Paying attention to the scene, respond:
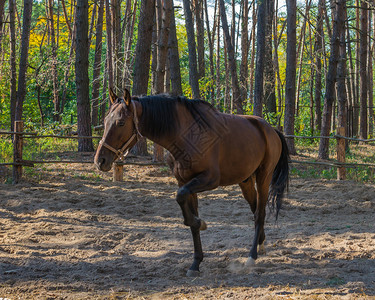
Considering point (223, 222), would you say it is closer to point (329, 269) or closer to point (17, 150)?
point (329, 269)

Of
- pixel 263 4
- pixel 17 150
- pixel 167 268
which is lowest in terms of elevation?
pixel 167 268

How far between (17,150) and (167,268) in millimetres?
6046

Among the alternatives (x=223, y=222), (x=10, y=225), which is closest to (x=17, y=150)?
(x=10, y=225)

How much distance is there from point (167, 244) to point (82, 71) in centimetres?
878

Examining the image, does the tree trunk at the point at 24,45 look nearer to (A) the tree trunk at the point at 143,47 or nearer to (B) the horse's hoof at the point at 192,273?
(A) the tree trunk at the point at 143,47

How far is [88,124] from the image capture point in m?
13.1

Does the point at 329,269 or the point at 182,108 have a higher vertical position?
the point at 182,108

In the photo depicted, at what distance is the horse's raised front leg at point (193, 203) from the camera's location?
13.0ft

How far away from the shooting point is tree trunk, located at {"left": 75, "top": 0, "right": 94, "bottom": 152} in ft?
41.5

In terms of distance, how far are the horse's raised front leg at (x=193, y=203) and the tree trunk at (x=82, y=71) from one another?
932cm

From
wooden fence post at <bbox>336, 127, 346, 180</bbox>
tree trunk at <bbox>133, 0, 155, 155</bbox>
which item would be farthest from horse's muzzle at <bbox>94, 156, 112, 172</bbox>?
wooden fence post at <bbox>336, 127, 346, 180</bbox>

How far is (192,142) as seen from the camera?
4129 mm

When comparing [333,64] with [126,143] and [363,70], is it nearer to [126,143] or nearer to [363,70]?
[363,70]

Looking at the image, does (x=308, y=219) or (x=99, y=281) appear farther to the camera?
(x=308, y=219)
